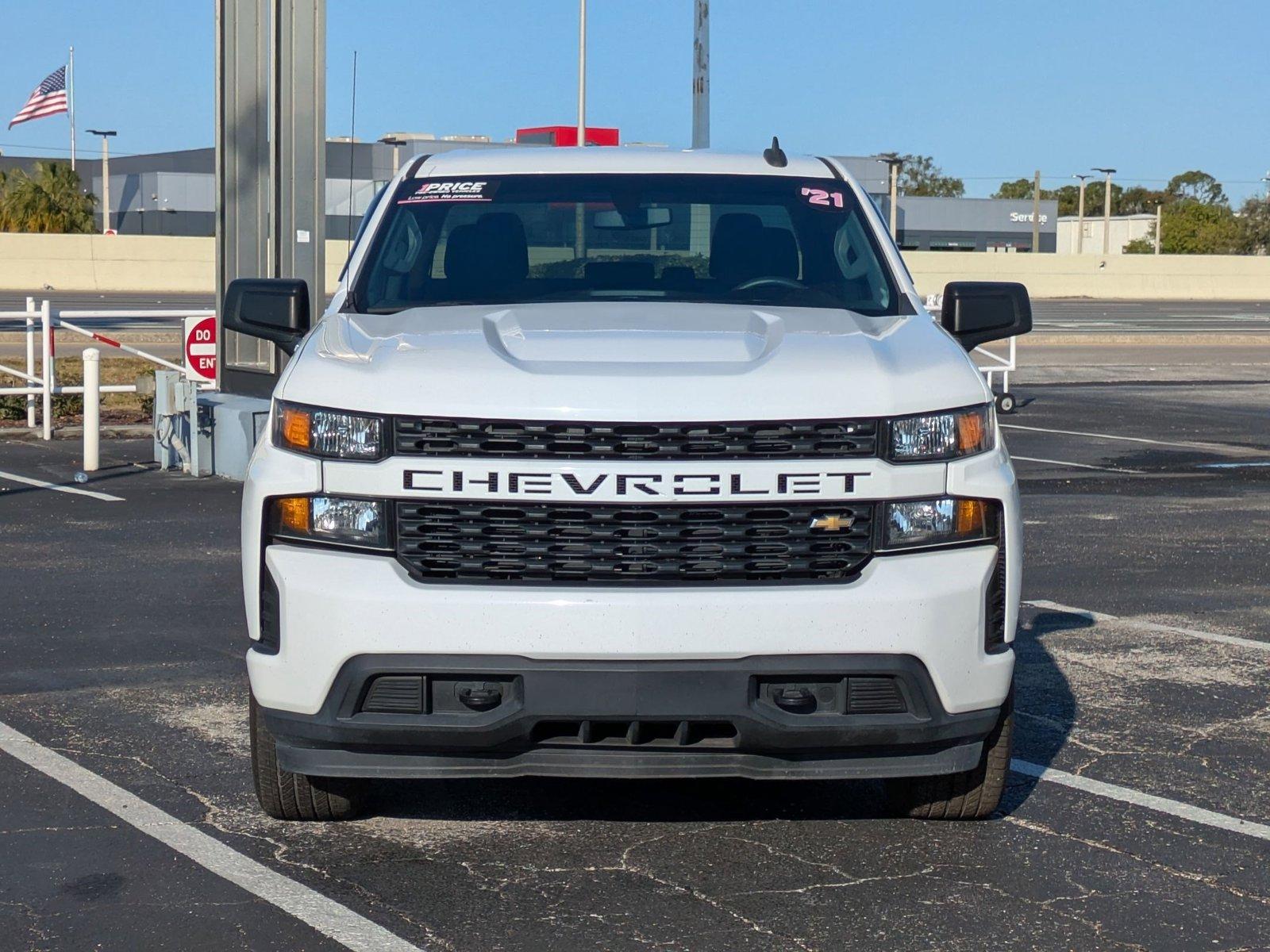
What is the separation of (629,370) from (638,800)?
5.11 ft

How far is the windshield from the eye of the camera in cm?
558

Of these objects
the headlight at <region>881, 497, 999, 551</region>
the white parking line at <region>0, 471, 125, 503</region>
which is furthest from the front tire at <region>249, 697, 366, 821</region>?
the white parking line at <region>0, 471, 125, 503</region>

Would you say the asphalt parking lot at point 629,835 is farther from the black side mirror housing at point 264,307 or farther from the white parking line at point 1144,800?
the black side mirror housing at point 264,307

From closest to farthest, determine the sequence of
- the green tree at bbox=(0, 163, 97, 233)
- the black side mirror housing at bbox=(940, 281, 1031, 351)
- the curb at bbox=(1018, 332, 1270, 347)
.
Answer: the black side mirror housing at bbox=(940, 281, 1031, 351) → the curb at bbox=(1018, 332, 1270, 347) → the green tree at bbox=(0, 163, 97, 233)

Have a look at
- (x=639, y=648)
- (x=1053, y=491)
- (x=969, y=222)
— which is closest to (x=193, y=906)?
(x=639, y=648)

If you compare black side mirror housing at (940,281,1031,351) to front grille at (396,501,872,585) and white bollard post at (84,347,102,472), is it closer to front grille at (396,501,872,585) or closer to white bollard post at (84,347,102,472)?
front grille at (396,501,872,585)

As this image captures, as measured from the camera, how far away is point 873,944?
13.7 feet

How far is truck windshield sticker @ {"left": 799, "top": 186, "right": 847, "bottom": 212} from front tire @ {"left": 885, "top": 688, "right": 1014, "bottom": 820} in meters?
1.93

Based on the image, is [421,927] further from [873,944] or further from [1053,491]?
[1053,491]

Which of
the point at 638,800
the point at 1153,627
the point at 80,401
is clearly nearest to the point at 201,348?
the point at 80,401

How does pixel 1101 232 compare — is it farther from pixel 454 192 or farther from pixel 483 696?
pixel 483 696

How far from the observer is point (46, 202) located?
70.1 m

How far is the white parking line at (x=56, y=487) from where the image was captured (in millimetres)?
12204

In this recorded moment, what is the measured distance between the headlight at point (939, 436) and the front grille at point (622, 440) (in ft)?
0.59
